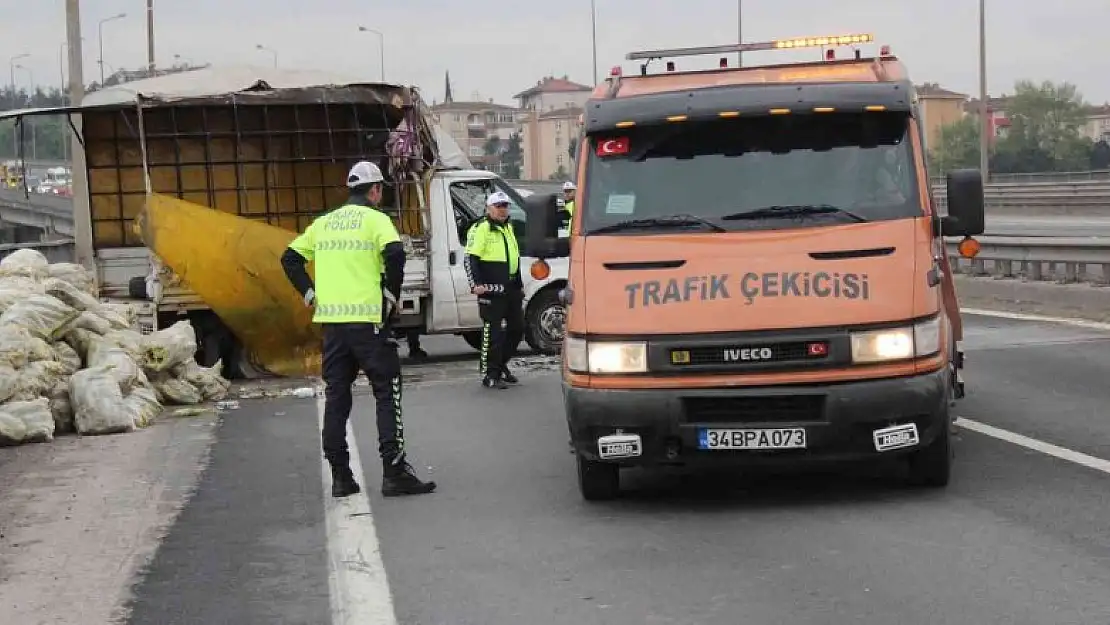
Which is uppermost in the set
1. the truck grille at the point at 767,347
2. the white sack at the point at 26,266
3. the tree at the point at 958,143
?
the tree at the point at 958,143

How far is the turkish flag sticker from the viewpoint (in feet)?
28.4

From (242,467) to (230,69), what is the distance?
25.6 ft

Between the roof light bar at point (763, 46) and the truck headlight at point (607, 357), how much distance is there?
2.81 m

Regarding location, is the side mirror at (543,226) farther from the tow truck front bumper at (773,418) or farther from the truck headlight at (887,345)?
the truck headlight at (887,345)

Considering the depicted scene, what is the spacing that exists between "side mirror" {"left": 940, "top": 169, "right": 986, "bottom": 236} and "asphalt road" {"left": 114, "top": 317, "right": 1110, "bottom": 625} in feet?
4.44

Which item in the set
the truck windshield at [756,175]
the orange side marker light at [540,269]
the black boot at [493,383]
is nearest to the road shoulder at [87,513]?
the black boot at [493,383]

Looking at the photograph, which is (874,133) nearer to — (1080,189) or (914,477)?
(914,477)

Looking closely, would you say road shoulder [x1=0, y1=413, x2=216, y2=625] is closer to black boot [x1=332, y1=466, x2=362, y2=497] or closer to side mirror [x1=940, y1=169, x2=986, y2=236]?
black boot [x1=332, y1=466, x2=362, y2=497]

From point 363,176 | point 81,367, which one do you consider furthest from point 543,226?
point 81,367

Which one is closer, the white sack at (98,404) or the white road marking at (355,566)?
the white road marking at (355,566)

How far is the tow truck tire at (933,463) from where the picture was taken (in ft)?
26.2

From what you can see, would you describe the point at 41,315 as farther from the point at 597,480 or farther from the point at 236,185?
the point at 597,480

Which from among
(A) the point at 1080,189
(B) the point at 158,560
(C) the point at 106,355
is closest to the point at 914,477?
(B) the point at 158,560

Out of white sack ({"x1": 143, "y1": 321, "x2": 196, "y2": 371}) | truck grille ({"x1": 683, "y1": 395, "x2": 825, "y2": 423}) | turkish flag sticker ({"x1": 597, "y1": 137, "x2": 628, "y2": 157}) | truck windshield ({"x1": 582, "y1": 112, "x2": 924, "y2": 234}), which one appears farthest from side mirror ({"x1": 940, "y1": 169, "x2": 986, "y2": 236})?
white sack ({"x1": 143, "y1": 321, "x2": 196, "y2": 371})
